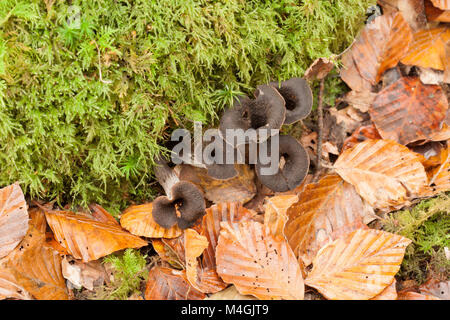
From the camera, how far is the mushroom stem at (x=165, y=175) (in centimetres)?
302

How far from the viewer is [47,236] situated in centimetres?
287

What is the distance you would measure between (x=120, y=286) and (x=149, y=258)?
326 mm

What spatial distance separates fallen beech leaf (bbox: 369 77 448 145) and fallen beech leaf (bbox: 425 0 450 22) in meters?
0.62

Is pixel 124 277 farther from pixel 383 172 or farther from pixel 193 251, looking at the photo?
pixel 383 172

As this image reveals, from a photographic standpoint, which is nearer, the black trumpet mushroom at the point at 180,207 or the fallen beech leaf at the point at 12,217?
the fallen beech leaf at the point at 12,217

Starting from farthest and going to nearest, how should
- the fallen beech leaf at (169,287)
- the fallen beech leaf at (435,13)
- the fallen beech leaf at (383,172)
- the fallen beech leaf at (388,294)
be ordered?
the fallen beech leaf at (435,13)
the fallen beech leaf at (383,172)
the fallen beech leaf at (169,287)
the fallen beech leaf at (388,294)

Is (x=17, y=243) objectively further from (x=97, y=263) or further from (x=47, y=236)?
(x=97, y=263)

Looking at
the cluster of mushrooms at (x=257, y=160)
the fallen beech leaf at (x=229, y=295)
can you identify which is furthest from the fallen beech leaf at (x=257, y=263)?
the cluster of mushrooms at (x=257, y=160)

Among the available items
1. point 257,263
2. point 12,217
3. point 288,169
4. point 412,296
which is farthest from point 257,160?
point 12,217

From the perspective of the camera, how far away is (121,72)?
8.27 ft

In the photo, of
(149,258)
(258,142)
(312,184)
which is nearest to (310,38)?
(258,142)

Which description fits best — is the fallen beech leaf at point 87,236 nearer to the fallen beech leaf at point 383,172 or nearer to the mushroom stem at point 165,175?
the mushroom stem at point 165,175

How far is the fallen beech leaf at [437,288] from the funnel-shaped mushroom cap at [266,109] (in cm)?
144

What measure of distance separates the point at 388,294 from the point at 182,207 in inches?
60.9
